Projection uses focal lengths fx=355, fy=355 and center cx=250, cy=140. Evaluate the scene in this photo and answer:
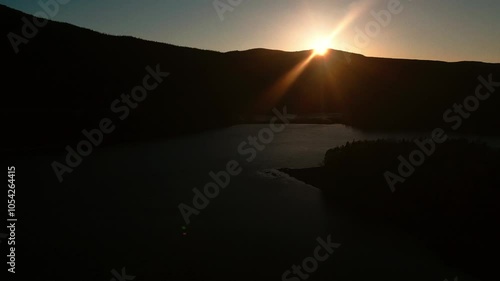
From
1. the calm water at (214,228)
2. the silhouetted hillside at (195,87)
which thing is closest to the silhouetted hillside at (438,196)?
the calm water at (214,228)

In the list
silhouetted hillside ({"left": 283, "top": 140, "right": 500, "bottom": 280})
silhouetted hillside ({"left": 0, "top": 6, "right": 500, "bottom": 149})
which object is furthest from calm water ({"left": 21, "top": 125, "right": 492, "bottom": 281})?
silhouetted hillside ({"left": 0, "top": 6, "right": 500, "bottom": 149})

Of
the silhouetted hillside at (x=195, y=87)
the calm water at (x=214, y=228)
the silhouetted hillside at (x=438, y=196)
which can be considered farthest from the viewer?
the silhouetted hillside at (x=195, y=87)

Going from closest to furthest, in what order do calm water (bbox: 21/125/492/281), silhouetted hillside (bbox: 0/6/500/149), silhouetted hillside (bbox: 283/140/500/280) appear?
calm water (bbox: 21/125/492/281)
silhouetted hillside (bbox: 283/140/500/280)
silhouetted hillside (bbox: 0/6/500/149)

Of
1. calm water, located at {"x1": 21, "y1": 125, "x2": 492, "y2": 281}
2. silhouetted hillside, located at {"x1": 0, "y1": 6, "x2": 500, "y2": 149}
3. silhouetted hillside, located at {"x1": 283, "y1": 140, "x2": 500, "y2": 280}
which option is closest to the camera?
calm water, located at {"x1": 21, "y1": 125, "x2": 492, "y2": 281}

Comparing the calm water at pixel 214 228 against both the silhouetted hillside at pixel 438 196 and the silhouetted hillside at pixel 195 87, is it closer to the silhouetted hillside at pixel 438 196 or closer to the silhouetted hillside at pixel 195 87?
the silhouetted hillside at pixel 438 196

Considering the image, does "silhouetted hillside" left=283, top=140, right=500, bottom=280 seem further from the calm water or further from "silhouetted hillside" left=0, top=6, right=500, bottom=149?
"silhouetted hillside" left=0, top=6, right=500, bottom=149

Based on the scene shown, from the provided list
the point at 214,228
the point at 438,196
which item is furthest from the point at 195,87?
the point at 438,196
